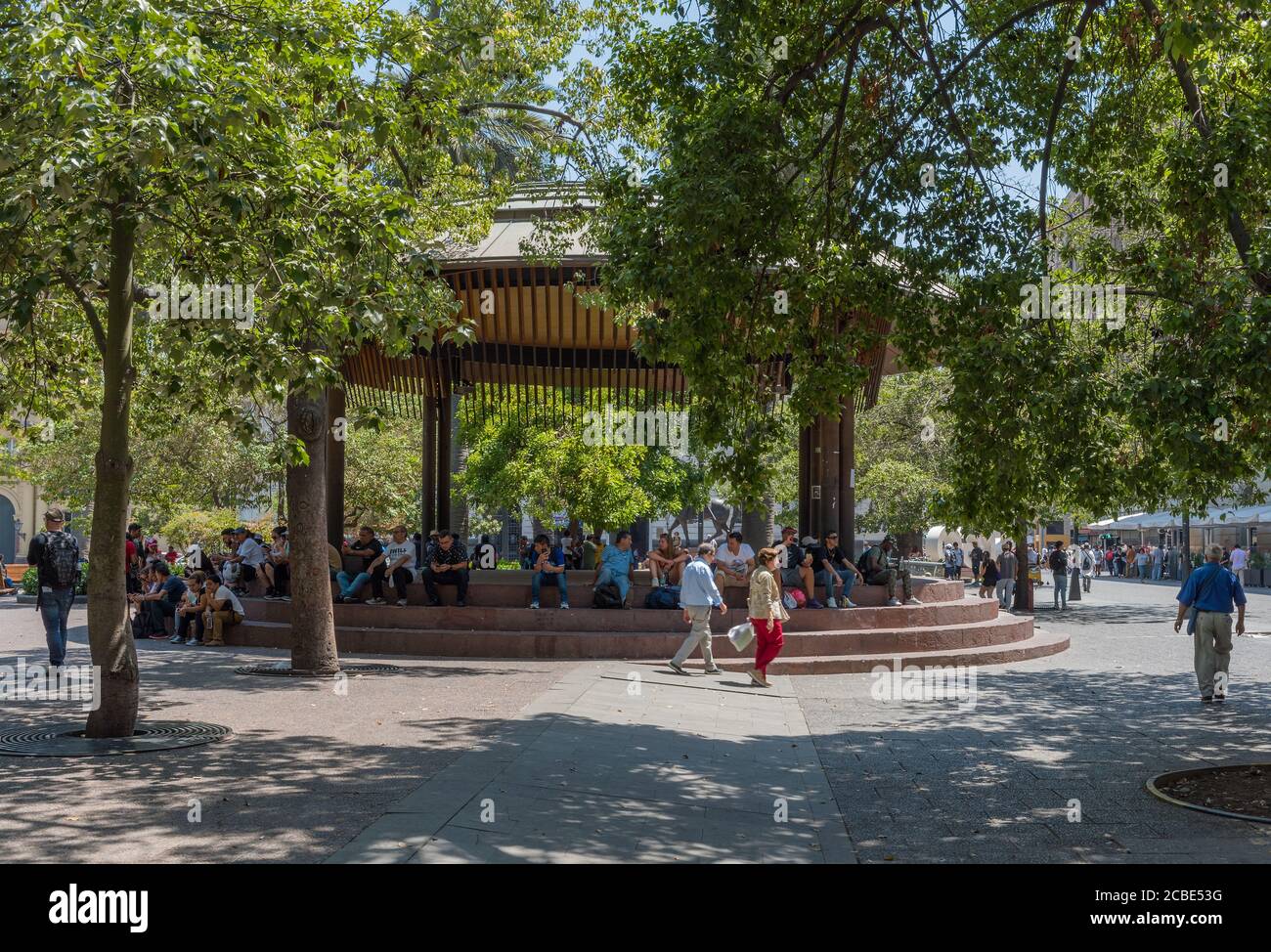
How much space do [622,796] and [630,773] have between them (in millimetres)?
804

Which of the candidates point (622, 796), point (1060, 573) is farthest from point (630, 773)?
point (1060, 573)

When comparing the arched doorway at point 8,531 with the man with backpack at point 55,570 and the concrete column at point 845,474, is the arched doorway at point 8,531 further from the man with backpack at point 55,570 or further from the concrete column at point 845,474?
the man with backpack at point 55,570

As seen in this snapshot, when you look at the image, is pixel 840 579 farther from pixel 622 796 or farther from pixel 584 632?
pixel 622 796

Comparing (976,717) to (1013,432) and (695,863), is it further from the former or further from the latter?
(695,863)

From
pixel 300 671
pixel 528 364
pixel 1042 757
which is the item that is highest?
pixel 528 364

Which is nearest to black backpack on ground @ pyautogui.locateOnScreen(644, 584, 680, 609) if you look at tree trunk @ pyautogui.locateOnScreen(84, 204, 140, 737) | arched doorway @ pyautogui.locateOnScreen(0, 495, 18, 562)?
tree trunk @ pyautogui.locateOnScreen(84, 204, 140, 737)

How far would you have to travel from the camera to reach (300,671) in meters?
13.4

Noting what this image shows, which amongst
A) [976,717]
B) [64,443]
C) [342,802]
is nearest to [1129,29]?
[976,717]

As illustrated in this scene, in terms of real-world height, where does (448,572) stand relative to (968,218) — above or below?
below

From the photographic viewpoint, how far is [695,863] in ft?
19.9

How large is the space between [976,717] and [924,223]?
15.4 ft

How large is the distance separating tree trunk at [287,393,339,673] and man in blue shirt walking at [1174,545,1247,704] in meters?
8.81

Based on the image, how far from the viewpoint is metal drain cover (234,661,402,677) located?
43.7 ft

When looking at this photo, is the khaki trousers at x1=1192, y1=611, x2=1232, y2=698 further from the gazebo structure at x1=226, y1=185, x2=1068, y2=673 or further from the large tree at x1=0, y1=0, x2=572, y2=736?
the large tree at x1=0, y1=0, x2=572, y2=736
